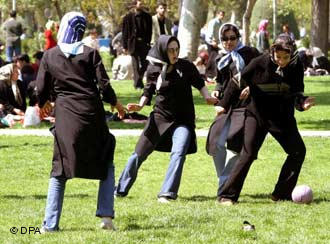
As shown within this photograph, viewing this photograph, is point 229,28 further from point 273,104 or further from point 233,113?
point 273,104

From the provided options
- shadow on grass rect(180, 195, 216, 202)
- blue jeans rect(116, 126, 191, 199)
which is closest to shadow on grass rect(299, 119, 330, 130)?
shadow on grass rect(180, 195, 216, 202)

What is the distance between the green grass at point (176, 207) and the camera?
8148mm

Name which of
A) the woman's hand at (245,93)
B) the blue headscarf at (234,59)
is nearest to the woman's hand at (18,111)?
the blue headscarf at (234,59)

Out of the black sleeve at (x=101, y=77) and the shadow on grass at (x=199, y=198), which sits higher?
the black sleeve at (x=101, y=77)

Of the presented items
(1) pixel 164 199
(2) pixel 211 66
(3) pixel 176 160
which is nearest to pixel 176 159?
(3) pixel 176 160

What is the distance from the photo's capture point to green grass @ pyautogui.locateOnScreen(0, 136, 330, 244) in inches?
321

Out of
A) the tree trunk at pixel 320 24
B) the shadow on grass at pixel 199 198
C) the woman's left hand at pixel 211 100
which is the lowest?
the tree trunk at pixel 320 24

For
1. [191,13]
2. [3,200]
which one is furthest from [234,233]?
[191,13]

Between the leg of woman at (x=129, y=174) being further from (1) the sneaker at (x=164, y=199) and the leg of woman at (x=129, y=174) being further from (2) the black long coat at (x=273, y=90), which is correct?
(2) the black long coat at (x=273, y=90)

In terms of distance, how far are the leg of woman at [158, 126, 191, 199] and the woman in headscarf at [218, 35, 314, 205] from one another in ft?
1.66

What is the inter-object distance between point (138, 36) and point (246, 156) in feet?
42.9

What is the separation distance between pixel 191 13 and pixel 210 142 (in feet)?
47.8

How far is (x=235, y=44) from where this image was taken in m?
10.3

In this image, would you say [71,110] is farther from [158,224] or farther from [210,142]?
[210,142]
